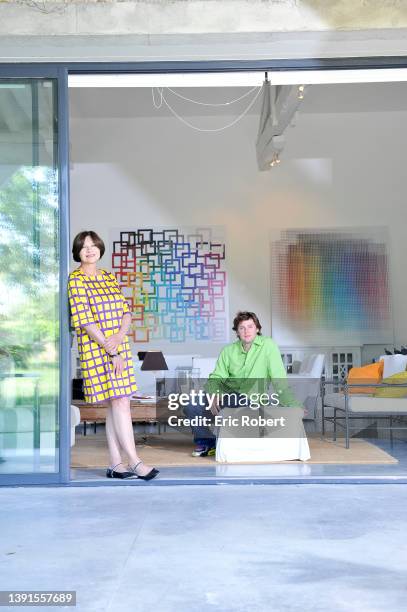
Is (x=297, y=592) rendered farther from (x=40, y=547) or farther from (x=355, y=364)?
(x=355, y=364)

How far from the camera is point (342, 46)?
5.29 m

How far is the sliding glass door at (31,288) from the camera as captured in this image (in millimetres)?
5270

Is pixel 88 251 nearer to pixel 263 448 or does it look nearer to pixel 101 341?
pixel 101 341

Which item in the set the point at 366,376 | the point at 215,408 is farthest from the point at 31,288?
the point at 366,376

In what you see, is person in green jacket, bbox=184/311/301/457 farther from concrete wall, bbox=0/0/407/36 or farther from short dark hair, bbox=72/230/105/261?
concrete wall, bbox=0/0/407/36

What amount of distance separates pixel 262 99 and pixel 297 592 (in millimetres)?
8595

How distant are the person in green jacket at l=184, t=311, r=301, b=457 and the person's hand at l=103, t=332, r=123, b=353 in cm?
138

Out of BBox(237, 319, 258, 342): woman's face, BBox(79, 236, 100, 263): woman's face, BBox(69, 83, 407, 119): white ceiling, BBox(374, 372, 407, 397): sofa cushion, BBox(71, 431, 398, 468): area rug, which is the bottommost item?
BBox(71, 431, 398, 468): area rug

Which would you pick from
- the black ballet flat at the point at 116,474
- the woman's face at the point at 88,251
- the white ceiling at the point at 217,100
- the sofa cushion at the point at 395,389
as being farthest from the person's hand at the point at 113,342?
the white ceiling at the point at 217,100

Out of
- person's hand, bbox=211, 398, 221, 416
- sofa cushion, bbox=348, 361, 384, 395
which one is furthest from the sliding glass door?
sofa cushion, bbox=348, 361, 384, 395

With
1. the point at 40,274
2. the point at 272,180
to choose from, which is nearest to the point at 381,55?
the point at 40,274

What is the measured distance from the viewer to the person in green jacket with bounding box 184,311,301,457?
21.1 feet

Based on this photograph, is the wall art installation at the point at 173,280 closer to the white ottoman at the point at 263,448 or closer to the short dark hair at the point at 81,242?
the white ottoman at the point at 263,448

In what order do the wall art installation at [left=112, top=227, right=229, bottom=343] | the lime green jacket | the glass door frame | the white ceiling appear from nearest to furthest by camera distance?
1. the glass door frame
2. the lime green jacket
3. the white ceiling
4. the wall art installation at [left=112, top=227, right=229, bottom=343]
